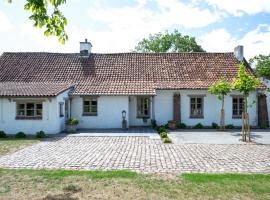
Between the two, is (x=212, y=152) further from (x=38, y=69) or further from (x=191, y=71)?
(x=38, y=69)

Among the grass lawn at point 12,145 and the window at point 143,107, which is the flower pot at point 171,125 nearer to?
the window at point 143,107

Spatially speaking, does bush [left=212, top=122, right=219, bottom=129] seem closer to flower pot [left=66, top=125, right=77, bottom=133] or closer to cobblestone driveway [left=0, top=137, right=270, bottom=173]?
cobblestone driveway [left=0, top=137, right=270, bottom=173]

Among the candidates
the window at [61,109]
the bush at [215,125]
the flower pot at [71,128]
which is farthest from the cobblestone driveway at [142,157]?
the bush at [215,125]

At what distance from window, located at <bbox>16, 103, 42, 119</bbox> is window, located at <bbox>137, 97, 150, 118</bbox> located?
302 inches

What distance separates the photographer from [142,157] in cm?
1202

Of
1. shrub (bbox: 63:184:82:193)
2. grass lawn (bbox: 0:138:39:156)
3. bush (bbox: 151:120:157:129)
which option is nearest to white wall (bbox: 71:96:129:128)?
bush (bbox: 151:120:157:129)

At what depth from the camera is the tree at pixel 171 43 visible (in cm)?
4922

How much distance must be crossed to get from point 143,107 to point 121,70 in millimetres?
3863

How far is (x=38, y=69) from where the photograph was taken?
84.7 ft

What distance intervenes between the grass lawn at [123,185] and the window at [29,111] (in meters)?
10.6

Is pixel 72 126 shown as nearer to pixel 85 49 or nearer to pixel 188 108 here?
pixel 188 108

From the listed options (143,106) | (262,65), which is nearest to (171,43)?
(262,65)

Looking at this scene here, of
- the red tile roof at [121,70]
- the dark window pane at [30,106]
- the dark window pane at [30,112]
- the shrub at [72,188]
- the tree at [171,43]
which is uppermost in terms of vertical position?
the tree at [171,43]

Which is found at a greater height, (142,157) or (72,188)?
(142,157)
